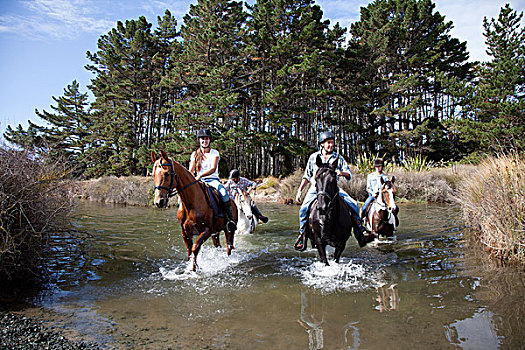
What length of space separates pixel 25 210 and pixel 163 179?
218 cm

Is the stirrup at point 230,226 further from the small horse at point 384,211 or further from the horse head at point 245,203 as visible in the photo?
the small horse at point 384,211

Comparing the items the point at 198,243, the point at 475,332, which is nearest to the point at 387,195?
the point at 475,332

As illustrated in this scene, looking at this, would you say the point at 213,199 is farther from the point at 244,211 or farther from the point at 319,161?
the point at 244,211

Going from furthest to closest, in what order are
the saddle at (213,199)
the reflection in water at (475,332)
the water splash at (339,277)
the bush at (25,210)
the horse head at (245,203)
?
the horse head at (245,203), the saddle at (213,199), the water splash at (339,277), the bush at (25,210), the reflection in water at (475,332)

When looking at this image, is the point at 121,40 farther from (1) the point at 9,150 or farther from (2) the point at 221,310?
(2) the point at 221,310

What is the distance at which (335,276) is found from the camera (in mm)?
5668

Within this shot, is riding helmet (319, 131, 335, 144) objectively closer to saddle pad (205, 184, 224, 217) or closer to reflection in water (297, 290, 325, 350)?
saddle pad (205, 184, 224, 217)

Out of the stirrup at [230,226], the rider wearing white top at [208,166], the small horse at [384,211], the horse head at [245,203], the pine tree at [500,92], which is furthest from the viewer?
the pine tree at [500,92]

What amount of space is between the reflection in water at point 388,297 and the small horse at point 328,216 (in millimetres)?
1141

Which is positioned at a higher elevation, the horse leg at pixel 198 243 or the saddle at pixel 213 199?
the saddle at pixel 213 199

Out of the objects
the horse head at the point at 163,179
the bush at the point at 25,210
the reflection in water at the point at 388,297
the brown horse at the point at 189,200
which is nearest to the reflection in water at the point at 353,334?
the reflection in water at the point at 388,297

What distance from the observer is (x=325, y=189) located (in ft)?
17.2

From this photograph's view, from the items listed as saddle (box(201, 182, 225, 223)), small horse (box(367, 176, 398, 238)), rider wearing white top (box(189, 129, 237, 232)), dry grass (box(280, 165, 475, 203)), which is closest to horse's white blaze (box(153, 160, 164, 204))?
saddle (box(201, 182, 225, 223))

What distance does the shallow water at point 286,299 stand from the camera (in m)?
3.45
